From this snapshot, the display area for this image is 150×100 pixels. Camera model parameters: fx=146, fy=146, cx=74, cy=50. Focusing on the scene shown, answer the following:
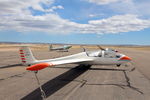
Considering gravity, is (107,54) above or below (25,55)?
below

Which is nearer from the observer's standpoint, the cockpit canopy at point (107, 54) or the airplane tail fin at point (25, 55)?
the airplane tail fin at point (25, 55)

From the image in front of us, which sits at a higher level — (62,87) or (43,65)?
(43,65)

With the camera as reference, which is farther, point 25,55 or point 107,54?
point 107,54

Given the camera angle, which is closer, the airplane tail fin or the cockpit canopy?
the airplane tail fin

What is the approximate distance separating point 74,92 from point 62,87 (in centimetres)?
122

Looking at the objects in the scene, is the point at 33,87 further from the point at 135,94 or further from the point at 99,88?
the point at 135,94

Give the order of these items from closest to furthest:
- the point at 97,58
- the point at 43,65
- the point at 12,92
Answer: the point at 43,65, the point at 12,92, the point at 97,58

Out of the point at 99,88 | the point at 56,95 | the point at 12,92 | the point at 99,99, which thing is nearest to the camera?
the point at 99,99

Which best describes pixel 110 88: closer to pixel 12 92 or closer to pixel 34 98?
pixel 34 98

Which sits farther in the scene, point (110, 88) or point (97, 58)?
point (97, 58)

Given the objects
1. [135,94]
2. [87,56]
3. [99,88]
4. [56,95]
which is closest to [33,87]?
[56,95]

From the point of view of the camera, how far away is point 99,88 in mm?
9266

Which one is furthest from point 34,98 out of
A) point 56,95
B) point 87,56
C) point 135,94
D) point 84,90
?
point 87,56

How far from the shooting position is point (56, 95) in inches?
312
